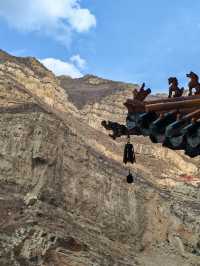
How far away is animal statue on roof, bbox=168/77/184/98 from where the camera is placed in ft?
26.3

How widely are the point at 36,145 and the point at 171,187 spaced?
20157 millimetres

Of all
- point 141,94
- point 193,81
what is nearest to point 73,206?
point 141,94

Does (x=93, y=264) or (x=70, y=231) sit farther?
(x=70, y=231)

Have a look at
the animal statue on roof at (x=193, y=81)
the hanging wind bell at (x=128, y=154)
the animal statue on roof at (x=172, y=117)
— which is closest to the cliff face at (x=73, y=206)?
the hanging wind bell at (x=128, y=154)

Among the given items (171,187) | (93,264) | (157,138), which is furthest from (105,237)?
(157,138)

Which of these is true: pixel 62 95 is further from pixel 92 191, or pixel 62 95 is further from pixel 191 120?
pixel 191 120

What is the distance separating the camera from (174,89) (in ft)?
26.8

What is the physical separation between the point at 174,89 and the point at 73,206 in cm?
4101

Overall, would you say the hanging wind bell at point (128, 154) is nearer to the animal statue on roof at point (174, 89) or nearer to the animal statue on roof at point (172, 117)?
the animal statue on roof at point (172, 117)

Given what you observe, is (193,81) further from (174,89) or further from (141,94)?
(141,94)

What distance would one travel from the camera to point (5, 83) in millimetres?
66062

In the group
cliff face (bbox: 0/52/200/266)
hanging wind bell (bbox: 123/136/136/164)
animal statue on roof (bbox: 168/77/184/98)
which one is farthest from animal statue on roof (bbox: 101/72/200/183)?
cliff face (bbox: 0/52/200/266)

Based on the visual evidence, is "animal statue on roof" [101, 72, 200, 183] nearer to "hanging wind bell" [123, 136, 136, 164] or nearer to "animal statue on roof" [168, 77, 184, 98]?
"animal statue on roof" [168, 77, 184, 98]

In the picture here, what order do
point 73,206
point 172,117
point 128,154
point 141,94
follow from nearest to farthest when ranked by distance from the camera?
point 172,117
point 141,94
point 128,154
point 73,206
